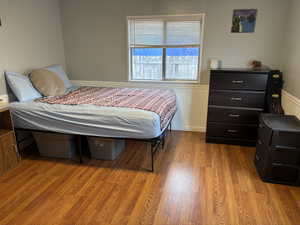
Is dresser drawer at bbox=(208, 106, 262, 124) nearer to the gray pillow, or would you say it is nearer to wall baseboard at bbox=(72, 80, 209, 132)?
wall baseboard at bbox=(72, 80, 209, 132)

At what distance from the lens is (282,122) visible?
2.41m

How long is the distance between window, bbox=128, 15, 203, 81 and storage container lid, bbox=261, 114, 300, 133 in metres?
1.45

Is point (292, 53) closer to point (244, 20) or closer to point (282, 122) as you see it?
point (244, 20)

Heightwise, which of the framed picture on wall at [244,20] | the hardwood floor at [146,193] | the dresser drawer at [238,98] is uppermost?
the framed picture on wall at [244,20]

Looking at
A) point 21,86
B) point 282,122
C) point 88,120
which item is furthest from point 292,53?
point 21,86

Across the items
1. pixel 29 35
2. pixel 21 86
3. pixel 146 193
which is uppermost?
pixel 29 35

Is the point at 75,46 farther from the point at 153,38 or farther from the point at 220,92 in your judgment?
the point at 220,92

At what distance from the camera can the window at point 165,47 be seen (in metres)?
3.57

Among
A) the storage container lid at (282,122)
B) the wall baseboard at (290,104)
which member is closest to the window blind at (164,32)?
the wall baseboard at (290,104)

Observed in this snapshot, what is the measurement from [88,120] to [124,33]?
191 cm

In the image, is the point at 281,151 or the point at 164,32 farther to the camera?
the point at 164,32

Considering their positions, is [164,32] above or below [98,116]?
above

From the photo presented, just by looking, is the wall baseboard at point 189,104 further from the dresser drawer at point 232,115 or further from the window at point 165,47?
the dresser drawer at point 232,115

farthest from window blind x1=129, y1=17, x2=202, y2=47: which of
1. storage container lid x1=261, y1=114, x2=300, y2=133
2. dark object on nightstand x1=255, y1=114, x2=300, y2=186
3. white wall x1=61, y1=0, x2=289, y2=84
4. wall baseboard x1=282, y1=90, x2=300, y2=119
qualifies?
dark object on nightstand x1=255, y1=114, x2=300, y2=186
